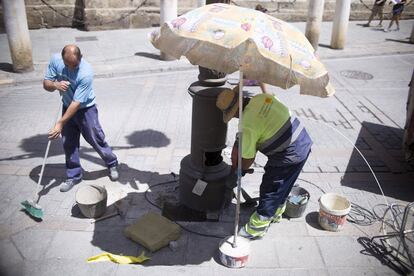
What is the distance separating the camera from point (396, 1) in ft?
47.6

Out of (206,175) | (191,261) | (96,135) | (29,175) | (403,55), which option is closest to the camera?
(191,261)

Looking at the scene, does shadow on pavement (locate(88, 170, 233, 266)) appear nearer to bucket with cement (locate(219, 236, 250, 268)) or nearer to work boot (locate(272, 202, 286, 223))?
bucket with cement (locate(219, 236, 250, 268))

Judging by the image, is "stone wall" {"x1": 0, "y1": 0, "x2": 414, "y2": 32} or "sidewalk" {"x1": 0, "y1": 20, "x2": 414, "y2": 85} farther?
"stone wall" {"x1": 0, "y1": 0, "x2": 414, "y2": 32}

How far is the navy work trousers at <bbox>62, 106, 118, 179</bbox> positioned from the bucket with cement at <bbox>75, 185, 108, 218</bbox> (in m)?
0.61

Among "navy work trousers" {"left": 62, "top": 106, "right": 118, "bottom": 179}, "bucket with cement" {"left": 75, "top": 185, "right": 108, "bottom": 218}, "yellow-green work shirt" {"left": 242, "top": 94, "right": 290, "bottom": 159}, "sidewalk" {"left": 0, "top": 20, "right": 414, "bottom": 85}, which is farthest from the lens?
"sidewalk" {"left": 0, "top": 20, "right": 414, "bottom": 85}

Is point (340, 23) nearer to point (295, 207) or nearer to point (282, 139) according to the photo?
point (295, 207)

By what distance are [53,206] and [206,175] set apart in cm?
201

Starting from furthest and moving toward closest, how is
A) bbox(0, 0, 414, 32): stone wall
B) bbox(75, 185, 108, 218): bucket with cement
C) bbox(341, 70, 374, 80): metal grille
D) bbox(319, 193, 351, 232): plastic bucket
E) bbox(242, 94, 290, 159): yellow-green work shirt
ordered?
bbox(0, 0, 414, 32): stone wall, bbox(341, 70, 374, 80): metal grille, bbox(75, 185, 108, 218): bucket with cement, bbox(319, 193, 351, 232): plastic bucket, bbox(242, 94, 290, 159): yellow-green work shirt

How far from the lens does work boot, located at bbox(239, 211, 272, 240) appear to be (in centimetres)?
446

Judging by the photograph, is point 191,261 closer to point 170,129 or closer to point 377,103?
point 170,129

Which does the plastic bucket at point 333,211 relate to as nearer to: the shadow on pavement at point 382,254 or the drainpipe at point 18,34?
the shadow on pavement at point 382,254

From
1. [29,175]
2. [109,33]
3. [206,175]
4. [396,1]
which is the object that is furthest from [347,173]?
[396,1]

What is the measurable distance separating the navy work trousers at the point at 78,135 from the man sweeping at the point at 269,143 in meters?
1.93

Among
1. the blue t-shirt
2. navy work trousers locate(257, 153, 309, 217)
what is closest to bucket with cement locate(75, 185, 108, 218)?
the blue t-shirt
